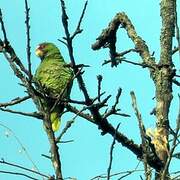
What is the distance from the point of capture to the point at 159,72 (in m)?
4.04

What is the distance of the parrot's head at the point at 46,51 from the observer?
8016 mm

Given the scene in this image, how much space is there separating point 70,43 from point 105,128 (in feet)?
3.38

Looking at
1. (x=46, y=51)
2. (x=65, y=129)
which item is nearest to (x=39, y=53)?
(x=46, y=51)

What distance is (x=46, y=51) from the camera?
8.15 m

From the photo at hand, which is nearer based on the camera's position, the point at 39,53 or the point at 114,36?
the point at 114,36

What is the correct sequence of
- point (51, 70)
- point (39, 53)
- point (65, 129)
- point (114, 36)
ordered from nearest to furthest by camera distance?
point (65, 129), point (114, 36), point (51, 70), point (39, 53)

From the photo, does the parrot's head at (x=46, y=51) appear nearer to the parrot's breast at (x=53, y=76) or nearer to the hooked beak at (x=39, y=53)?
the hooked beak at (x=39, y=53)

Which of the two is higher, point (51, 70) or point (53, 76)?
point (51, 70)

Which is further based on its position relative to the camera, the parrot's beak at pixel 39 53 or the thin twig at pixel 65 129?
the parrot's beak at pixel 39 53

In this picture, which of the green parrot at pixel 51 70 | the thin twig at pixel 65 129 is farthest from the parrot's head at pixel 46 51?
the thin twig at pixel 65 129

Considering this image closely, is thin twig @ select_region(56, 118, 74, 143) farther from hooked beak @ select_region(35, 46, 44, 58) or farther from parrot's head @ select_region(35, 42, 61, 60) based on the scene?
hooked beak @ select_region(35, 46, 44, 58)

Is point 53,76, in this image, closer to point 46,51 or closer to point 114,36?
point 46,51

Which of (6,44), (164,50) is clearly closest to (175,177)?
(6,44)

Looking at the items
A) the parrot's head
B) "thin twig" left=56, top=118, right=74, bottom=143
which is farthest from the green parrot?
"thin twig" left=56, top=118, right=74, bottom=143
